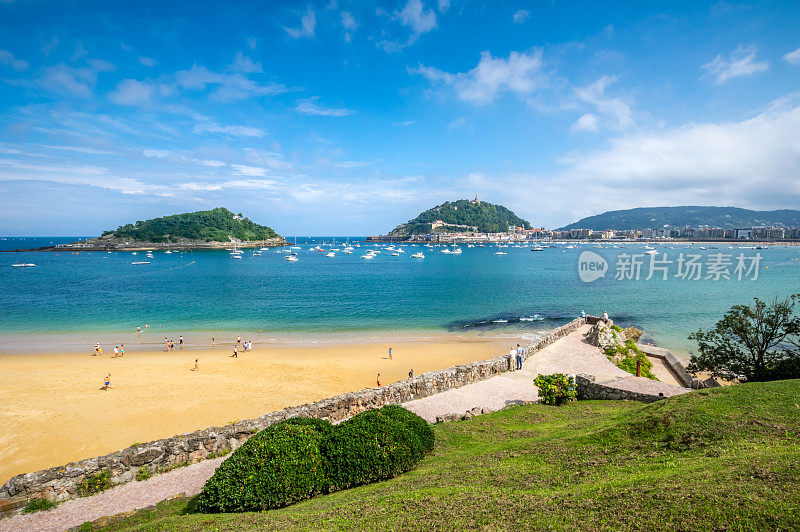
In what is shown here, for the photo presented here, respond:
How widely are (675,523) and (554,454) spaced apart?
3.82m

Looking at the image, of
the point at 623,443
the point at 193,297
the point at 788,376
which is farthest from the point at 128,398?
the point at 193,297

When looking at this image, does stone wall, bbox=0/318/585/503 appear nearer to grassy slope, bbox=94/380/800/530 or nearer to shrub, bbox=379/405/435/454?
grassy slope, bbox=94/380/800/530

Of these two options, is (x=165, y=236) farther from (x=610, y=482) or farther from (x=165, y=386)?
(x=610, y=482)

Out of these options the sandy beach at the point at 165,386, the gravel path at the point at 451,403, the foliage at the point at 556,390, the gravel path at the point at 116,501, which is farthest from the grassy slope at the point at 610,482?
the sandy beach at the point at 165,386

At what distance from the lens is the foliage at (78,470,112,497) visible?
404 inches

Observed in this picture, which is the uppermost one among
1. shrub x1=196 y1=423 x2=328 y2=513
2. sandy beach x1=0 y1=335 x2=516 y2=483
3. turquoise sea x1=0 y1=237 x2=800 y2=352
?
shrub x1=196 y1=423 x2=328 y2=513

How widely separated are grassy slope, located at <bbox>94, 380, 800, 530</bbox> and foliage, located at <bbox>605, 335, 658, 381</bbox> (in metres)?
12.1

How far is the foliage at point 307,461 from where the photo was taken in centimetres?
809

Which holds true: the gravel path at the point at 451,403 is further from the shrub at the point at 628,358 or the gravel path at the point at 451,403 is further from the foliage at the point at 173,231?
the foliage at the point at 173,231

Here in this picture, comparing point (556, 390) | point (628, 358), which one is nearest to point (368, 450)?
point (556, 390)

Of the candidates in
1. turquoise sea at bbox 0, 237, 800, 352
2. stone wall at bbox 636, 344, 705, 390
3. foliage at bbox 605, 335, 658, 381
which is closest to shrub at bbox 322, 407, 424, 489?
foliage at bbox 605, 335, 658, 381

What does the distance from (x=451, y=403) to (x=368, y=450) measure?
790 cm

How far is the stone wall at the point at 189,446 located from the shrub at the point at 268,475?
13.5ft

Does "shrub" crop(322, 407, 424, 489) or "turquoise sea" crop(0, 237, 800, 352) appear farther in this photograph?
"turquoise sea" crop(0, 237, 800, 352)
